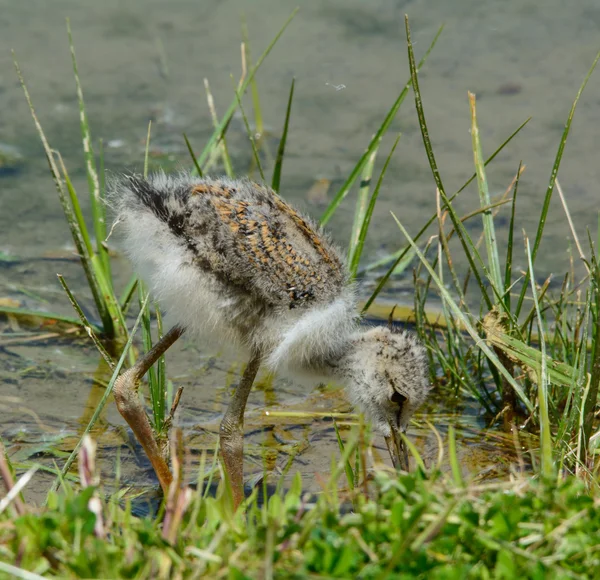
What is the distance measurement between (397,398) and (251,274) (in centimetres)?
82

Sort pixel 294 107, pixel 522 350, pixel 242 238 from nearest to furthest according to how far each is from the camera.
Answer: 1. pixel 242 238
2. pixel 522 350
3. pixel 294 107

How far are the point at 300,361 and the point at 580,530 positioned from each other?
1.56 metres

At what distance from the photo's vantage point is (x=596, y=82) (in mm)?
6391

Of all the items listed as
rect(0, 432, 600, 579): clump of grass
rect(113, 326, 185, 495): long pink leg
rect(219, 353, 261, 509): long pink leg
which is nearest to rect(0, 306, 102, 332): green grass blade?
rect(113, 326, 185, 495): long pink leg

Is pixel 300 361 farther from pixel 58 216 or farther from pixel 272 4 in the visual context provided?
pixel 272 4

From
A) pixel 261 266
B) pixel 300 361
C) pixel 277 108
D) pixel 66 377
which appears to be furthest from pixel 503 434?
pixel 277 108

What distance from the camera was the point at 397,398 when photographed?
11.3 ft

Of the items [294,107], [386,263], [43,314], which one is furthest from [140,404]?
[294,107]

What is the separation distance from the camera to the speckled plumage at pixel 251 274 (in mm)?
3023

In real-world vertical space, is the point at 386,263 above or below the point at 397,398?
above

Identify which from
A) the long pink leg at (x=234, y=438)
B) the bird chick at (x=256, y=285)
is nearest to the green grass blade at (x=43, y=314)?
the bird chick at (x=256, y=285)

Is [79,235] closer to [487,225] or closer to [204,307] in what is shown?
[204,307]

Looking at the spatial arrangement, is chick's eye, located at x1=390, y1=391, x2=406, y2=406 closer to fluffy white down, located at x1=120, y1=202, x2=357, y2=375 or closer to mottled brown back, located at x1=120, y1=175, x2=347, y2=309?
fluffy white down, located at x1=120, y1=202, x2=357, y2=375

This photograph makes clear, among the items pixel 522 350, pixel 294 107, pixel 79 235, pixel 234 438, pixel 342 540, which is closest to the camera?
pixel 342 540
